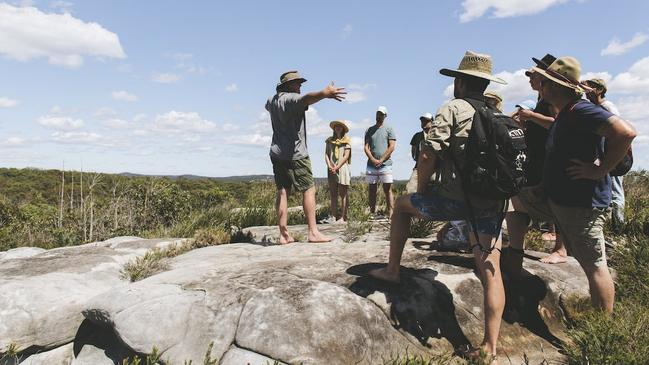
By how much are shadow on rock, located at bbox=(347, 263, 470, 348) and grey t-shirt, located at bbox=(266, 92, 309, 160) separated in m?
2.04

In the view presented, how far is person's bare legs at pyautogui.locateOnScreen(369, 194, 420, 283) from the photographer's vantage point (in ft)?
12.1

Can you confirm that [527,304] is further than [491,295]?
Yes

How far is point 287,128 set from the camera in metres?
5.77

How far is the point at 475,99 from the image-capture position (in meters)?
3.48

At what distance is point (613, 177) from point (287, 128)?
3631 mm

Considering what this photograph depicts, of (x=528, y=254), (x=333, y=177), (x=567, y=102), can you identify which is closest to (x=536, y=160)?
(x=567, y=102)

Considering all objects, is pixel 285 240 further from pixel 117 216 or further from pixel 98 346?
pixel 117 216

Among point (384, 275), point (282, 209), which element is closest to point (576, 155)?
point (384, 275)

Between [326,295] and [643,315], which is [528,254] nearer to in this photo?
[643,315]

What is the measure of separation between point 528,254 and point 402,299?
2.05m

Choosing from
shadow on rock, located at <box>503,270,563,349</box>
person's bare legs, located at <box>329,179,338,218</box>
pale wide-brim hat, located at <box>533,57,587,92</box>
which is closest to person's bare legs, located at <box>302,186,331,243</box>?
shadow on rock, located at <box>503,270,563,349</box>

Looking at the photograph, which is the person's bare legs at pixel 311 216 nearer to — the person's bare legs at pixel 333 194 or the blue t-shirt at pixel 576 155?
the person's bare legs at pixel 333 194

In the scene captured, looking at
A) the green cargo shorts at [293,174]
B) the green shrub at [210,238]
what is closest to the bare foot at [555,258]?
the green cargo shorts at [293,174]

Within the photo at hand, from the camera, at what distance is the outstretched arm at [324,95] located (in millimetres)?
4844
